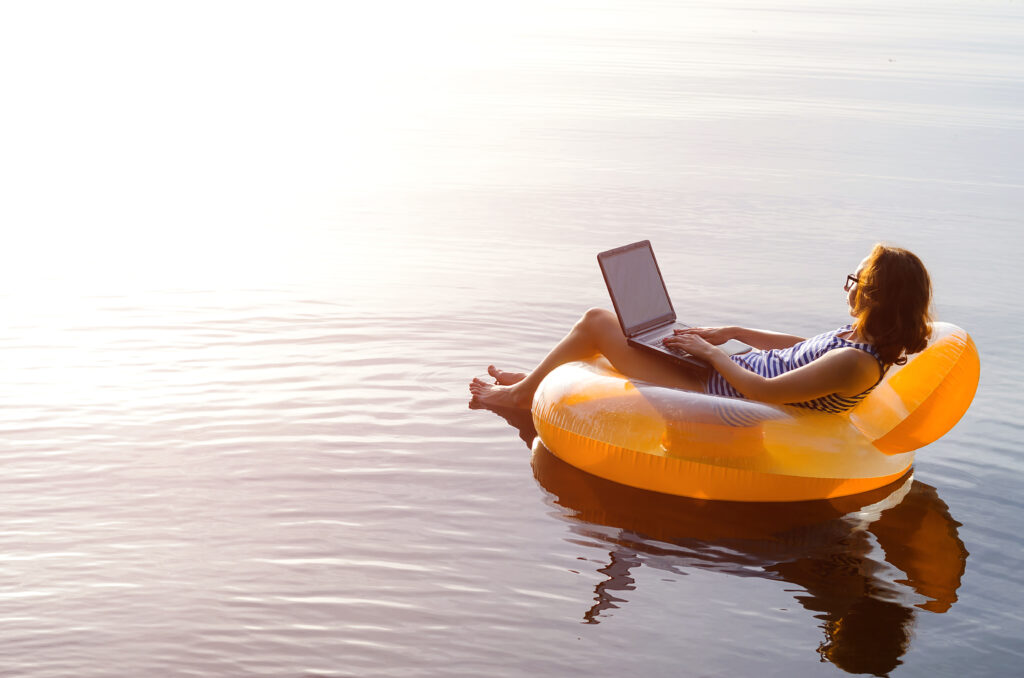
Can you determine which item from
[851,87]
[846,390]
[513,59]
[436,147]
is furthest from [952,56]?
[846,390]

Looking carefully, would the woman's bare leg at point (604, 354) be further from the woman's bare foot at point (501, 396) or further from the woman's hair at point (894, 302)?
the woman's hair at point (894, 302)

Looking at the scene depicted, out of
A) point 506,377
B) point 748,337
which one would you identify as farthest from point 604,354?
point 506,377

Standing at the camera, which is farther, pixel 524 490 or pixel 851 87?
pixel 851 87

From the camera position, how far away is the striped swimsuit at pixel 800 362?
4754 millimetres

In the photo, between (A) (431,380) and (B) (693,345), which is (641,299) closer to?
(B) (693,345)

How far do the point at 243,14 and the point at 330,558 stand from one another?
31350 millimetres

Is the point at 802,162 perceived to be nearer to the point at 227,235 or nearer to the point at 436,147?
the point at 436,147

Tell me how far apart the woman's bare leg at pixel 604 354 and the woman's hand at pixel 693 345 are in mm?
100

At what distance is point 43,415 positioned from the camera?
5535 millimetres

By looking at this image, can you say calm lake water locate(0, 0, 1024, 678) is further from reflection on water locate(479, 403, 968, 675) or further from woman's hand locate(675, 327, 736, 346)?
woman's hand locate(675, 327, 736, 346)

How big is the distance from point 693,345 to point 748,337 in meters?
0.53

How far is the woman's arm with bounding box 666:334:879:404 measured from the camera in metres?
4.61

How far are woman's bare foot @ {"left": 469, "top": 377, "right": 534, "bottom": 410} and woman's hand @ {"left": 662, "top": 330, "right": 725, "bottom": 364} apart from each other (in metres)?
0.91

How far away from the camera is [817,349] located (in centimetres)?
481
